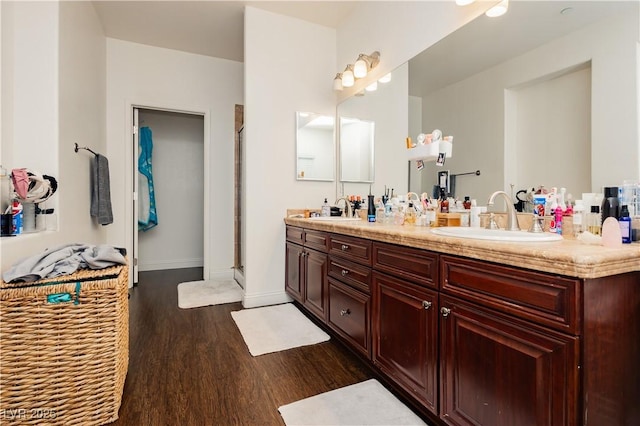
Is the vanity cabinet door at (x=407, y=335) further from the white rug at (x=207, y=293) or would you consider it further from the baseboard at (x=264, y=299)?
the white rug at (x=207, y=293)

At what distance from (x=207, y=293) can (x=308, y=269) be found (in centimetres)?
145

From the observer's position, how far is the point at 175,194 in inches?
185

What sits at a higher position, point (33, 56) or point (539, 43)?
point (33, 56)

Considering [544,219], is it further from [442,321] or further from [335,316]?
[335,316]

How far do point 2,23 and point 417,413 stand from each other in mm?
3094

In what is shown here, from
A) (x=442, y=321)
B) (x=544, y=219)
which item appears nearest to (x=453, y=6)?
(x=544, y=219)

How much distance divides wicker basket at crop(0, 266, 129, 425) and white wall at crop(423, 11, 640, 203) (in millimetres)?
2013

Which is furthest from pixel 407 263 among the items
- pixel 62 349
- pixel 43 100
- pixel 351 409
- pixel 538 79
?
pixel 43 100

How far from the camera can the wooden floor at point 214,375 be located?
4.81ft

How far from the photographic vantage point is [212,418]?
56.3 inches

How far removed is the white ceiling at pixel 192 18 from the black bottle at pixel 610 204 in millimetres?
2608

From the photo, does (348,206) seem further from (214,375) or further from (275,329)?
(214,375)

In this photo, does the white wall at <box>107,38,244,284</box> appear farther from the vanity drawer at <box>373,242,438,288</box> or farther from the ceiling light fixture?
the vanity drawer at <box>373,242,438,288</box>

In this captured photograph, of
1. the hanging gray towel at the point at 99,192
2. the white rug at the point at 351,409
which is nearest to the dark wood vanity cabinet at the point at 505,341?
the white rug at the point at 351,409
